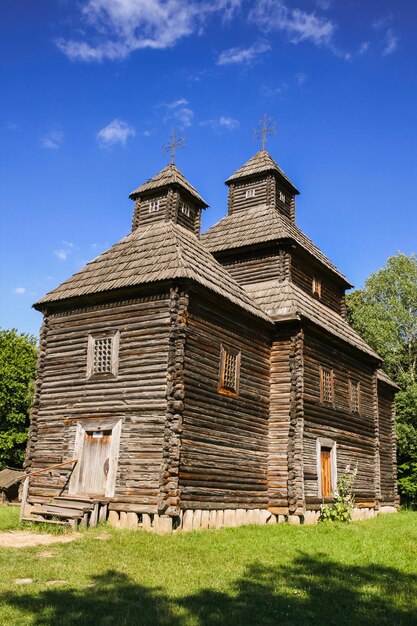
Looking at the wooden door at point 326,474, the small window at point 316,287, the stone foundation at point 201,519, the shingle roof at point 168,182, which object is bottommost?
the stone foundation at point 201,519

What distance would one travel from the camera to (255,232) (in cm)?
2461

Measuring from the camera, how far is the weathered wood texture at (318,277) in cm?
2411

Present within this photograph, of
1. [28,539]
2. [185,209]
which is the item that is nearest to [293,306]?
[185,209]

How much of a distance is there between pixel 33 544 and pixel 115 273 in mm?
8498

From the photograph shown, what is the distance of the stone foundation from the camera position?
48.5ft

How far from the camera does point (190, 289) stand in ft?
55.2

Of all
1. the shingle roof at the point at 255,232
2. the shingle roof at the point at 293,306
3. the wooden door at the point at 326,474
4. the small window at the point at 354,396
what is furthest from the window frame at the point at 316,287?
the wooden door at the point at 326,474

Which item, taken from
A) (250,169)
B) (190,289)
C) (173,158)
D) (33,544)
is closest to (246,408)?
(190,289)

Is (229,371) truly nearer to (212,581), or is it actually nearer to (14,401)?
(212,581)

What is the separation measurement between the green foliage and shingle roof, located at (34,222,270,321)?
277 inches

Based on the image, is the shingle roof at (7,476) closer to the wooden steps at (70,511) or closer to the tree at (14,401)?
the tree at (14,401)

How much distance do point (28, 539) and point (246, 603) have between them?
718 centimetres

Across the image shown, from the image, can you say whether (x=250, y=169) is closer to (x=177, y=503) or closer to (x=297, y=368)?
(x=297, y=368)

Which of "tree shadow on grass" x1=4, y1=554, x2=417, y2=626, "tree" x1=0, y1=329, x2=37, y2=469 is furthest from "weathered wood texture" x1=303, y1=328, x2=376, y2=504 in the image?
"tree" x1=0, y1=329, x2=37, y2=469
